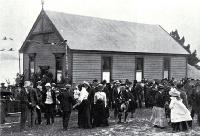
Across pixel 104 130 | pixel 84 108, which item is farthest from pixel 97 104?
pixel 104 130

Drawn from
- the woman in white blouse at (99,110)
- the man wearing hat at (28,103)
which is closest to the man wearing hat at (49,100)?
the man wearing hat at (28,103)

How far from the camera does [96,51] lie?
87.5 ft

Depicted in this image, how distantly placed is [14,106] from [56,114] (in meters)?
2.18

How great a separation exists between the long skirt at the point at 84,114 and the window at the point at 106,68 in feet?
44.0

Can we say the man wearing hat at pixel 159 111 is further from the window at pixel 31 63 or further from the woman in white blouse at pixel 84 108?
the window at pixel 31 63

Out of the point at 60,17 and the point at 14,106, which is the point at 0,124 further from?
the point at 60,17

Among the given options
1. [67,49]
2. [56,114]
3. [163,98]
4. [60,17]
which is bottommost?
[56,114]

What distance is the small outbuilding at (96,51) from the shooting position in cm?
2597

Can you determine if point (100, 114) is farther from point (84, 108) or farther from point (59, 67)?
point (59, 67)

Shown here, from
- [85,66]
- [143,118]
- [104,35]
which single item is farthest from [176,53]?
[143,118]

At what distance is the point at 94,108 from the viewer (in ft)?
48.4

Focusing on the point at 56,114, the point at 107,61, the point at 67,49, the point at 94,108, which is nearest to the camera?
the point at 94,108

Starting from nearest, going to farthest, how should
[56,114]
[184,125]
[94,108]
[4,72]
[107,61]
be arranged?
[184,125], [94,108], [56,114], [107,61], [4,72]

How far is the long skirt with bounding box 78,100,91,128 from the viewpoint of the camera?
1409 centimetres
